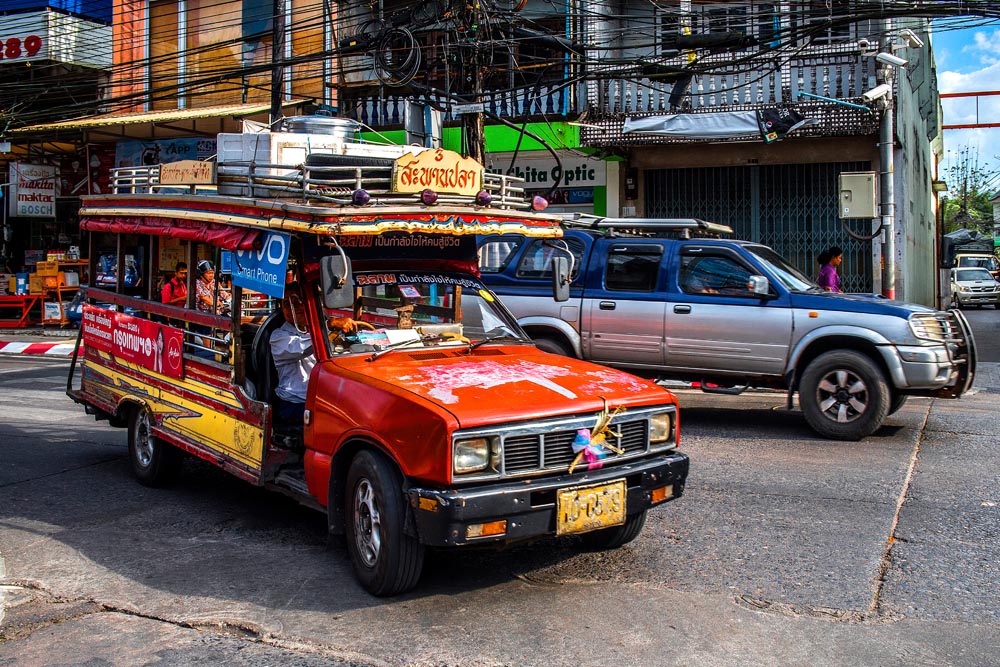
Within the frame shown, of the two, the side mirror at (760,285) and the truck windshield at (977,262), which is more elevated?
the truck windshield at (977,262)

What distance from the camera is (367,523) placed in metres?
5.17

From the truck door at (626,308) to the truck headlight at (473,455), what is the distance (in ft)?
18.8

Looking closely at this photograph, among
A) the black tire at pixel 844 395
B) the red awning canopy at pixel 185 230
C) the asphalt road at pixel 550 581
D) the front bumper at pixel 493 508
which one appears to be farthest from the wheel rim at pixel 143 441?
the black tire at pixel 844 395

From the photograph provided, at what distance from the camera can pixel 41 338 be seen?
2075cm

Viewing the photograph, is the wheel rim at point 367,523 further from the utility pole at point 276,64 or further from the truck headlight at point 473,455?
the utility pole at point 276,64

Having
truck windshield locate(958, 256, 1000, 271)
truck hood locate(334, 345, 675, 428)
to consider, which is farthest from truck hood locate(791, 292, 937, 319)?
truck windshield locate(958, 256, 1000, 271)

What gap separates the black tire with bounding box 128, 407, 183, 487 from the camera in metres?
7.56

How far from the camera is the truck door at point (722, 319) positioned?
9711 mm

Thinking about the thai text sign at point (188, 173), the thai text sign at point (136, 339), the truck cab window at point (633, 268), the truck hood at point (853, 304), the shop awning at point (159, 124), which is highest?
the shop awning at point (159, 124)

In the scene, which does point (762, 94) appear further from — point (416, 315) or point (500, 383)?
point (500, 383)

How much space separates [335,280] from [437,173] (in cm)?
101

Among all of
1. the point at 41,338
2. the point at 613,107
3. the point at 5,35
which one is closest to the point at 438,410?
the point at 613,107

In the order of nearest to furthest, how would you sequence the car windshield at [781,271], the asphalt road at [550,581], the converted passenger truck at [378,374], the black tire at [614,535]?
the asphalt road at [550,581], the converted passenger truck at [378,374], the black tire at [614,535], the car windshield at [781,271]

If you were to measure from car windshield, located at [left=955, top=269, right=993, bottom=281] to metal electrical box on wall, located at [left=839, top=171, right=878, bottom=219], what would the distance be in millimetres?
23763
